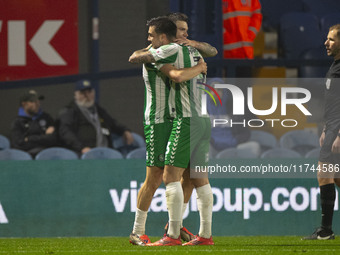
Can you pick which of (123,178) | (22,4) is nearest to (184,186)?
(123,178)

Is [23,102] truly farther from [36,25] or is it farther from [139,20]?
[139,20]

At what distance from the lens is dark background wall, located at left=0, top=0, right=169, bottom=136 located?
9.71 m

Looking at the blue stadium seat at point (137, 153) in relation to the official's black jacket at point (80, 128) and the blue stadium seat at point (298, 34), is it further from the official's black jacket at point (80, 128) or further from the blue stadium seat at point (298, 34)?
the blue stadium seat at point (298, 34)

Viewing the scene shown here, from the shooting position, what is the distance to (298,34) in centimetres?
1067

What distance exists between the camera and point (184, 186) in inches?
290

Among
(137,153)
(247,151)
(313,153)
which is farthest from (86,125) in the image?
(313,153)

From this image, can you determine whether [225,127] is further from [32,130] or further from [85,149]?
[32,130]

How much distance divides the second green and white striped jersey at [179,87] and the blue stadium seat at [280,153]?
96.2 inches

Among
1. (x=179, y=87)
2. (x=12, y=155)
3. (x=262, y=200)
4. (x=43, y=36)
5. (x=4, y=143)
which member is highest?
(x=43, y=36)

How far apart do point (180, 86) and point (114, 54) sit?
3154mm

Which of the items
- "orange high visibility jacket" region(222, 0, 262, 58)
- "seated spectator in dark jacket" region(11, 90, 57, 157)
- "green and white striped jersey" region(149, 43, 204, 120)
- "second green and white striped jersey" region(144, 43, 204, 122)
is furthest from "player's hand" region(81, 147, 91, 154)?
"green and white striped jersey" region(149, 43, 204, 120)

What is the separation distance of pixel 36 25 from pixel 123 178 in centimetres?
216

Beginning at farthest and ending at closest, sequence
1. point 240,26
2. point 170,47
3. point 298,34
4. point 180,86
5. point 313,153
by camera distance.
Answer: point 298,34
point 240,26
point 313,153
point 180,86
point 170,47

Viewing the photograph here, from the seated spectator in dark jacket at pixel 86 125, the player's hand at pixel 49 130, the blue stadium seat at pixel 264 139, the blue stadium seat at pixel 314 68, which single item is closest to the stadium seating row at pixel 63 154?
the seated spectator in dark jacket at pixel 86 125
